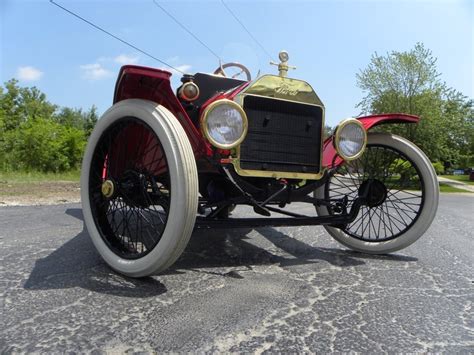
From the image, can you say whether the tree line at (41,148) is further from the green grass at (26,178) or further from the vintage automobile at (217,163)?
the vintage automobile at (217,163)

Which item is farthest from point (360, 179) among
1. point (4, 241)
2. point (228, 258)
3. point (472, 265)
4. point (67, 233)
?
point (4, 241)

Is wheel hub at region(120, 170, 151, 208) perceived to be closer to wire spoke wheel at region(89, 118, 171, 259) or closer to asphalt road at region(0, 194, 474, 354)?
wire spoke wheel at region(89, 118, 171, 259)

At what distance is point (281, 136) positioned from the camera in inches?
104

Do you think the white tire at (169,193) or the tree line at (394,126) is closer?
the white tire at (169,193)

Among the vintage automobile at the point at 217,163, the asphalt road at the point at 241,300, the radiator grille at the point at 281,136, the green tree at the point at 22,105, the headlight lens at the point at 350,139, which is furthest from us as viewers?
the green tree at the point at 22,105

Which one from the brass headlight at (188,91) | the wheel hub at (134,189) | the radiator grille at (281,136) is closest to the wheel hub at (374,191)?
the radiator grille at (281,136)

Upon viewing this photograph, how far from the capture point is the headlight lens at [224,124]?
2205mm

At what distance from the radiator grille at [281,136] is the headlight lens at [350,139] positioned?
0.15 meters

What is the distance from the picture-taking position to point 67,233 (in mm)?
3318

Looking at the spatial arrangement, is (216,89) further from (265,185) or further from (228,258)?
(228,258)

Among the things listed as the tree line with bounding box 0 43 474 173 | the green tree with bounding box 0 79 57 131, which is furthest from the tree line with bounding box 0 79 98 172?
the green tree with bounding box 0 79 57 131

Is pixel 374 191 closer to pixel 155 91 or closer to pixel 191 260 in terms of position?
pixel 191 260

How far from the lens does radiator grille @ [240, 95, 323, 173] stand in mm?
2529

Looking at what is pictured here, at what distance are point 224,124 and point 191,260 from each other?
987mm
